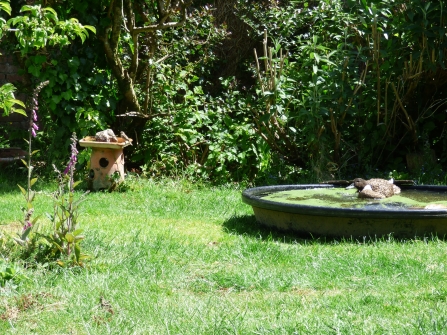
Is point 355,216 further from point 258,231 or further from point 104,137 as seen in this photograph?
point 104,137

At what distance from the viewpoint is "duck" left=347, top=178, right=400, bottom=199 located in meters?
6.05

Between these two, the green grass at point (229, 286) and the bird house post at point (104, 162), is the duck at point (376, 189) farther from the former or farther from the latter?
the bird house post at point (104, 162)

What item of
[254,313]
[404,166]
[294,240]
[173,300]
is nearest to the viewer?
[254,313]

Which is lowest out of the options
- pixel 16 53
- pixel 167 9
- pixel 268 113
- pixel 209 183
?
pixel 209 183

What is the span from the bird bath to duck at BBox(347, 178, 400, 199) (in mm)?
67

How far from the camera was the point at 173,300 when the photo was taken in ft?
12.5

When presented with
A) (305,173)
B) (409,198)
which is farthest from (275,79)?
(409,198)

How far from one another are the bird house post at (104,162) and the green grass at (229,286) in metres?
2.04

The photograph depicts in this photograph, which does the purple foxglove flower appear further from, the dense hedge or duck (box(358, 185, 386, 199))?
the dense hedge

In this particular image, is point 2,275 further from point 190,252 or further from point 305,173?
point 305,173

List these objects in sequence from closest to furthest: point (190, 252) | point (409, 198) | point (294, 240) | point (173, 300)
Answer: point (173, 300) < point (190, 252) < point (294, 240) < point (409, 198)

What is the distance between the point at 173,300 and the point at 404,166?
543cm

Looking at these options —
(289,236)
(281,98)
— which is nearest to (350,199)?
(289,236)

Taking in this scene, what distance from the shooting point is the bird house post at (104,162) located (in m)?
7.96
